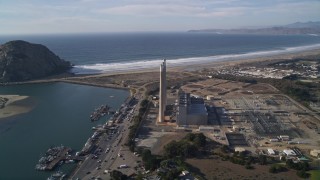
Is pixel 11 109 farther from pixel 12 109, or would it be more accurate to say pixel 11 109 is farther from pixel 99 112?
pixel 99 112

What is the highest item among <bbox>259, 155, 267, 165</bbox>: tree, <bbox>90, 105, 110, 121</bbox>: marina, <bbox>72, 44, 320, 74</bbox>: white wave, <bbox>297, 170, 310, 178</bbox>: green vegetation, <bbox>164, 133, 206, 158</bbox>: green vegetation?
<bbox>72, 44, 320, 74</bbox>: white wave

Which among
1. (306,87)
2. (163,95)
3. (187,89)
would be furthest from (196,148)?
(306,87)

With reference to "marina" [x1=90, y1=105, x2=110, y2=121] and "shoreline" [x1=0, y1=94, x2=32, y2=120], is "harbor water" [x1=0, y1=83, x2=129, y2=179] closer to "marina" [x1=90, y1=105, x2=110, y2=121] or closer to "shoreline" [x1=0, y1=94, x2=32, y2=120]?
"marina" [x1=90, y1=105, x2=110, y2=121]

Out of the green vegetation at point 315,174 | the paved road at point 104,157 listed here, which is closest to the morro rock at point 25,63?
the paved road at point 104,157

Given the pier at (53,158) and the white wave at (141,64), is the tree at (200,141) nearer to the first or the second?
the pier at (53,158)

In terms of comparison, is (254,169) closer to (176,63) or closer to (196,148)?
(196,148)

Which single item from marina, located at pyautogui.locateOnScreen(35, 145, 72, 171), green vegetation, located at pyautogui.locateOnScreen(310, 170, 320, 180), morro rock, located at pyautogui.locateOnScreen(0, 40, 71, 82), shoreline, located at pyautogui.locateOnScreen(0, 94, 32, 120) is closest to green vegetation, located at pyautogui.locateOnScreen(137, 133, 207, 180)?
marina, located at pyautogui.locateOnScreen(35, 145, 72, 171)
